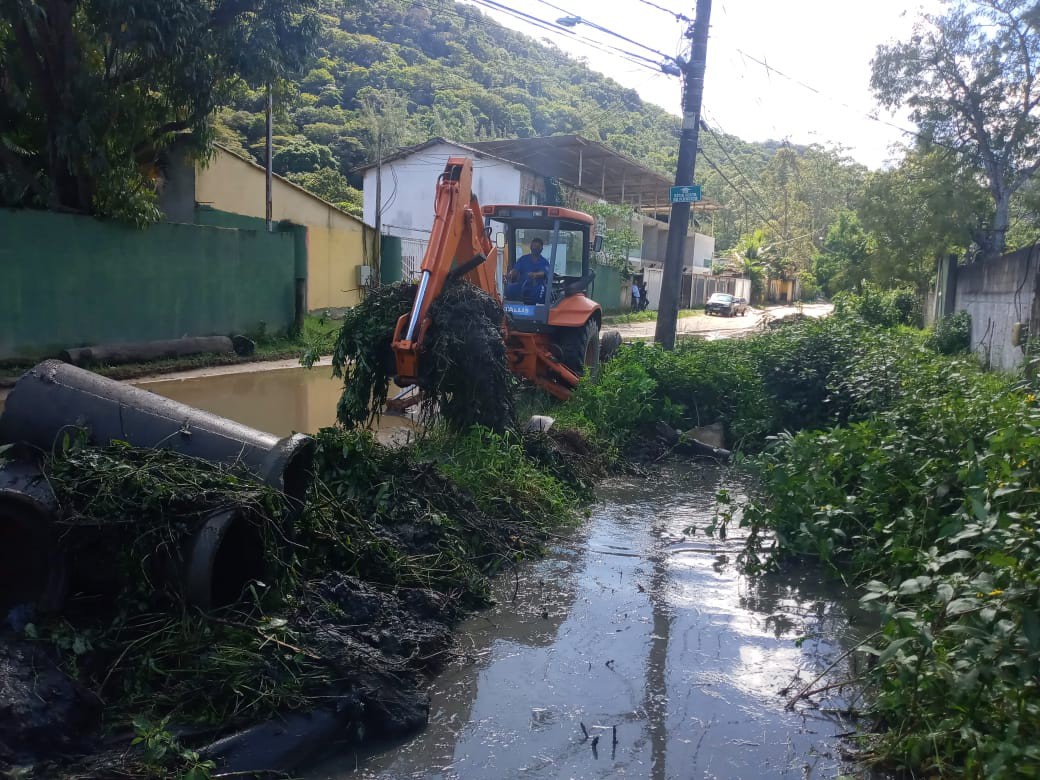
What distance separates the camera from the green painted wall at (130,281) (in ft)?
44.7

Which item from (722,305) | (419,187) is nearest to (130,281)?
(419,187)

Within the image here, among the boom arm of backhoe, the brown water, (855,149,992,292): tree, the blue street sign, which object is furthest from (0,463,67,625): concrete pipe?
(855,149,992,292): tree

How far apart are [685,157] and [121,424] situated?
37.1 feet

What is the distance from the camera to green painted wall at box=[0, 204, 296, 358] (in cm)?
1362

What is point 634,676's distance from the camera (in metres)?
4.62

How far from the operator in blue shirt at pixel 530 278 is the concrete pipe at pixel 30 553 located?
A: 291 inches

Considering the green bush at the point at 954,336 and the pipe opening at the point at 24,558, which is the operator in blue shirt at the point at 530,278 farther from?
the green bush at the point at 954,336

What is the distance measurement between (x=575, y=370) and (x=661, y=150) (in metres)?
51.3

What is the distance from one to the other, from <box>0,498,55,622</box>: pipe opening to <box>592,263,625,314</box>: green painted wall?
30.6 m

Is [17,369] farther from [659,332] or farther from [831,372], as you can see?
[831,372]

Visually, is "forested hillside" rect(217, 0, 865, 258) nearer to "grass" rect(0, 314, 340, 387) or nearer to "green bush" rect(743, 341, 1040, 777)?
"grass" rect(0, 314, 340, 387)

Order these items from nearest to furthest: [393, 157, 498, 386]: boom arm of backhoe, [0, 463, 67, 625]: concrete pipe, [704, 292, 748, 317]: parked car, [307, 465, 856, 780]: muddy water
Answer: [307, 465, 856, 780]: muddy water
[0, 463, 67, 625]: concrete pipe
[393, 157, 498, 386]: boom arm of backhoe
[704, 292, 748, 317]: parked car

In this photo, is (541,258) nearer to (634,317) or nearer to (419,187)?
(419,187)

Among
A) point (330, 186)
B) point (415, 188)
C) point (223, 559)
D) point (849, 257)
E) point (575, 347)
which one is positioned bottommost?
point (223, 559)
